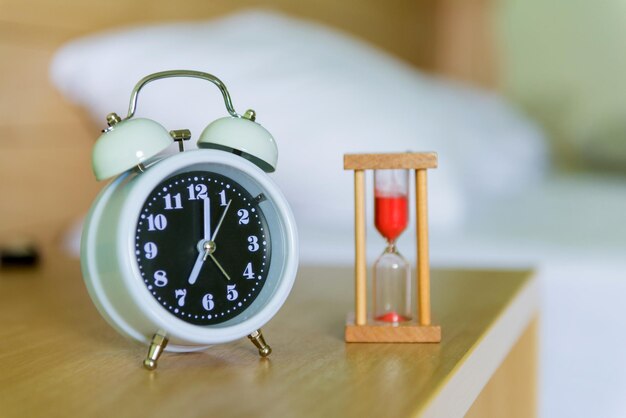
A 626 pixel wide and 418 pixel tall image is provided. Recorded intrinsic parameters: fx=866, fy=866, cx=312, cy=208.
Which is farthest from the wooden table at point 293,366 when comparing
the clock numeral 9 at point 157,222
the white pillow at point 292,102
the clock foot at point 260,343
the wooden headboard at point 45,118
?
the wooden headboard at point 45,118

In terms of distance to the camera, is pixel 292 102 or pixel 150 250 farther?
pixel 292 102

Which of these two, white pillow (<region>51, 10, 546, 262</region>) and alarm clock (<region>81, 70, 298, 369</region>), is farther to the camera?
white pillow (<region>51, 10, 546, 262</region>)

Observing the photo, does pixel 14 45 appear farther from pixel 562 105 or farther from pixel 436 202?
→ pixel 562 105

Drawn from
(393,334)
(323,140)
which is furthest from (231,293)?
(323,140)

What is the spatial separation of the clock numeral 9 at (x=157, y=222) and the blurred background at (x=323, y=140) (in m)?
0.65

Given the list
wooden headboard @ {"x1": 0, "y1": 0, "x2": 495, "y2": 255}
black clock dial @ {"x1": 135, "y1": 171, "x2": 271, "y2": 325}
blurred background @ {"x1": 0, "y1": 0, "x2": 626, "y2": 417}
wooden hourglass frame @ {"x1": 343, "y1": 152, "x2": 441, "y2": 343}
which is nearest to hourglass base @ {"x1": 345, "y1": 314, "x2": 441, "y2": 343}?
wooden hourglass frame @ {"x1": 343, "y1": 152, "x2": 441, "y2": 343}

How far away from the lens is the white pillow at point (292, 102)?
1.45 meters

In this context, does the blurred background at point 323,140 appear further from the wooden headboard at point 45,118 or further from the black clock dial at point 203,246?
the black clock dial at point 203,246

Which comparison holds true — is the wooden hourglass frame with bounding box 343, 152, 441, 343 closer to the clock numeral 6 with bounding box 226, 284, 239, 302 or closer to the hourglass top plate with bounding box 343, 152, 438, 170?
the hourglass top plate with bounding box 343, 152, 438, 170

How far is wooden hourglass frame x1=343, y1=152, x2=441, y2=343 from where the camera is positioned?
2.67ft

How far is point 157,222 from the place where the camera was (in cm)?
72

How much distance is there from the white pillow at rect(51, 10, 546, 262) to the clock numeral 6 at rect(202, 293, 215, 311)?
0.62 meters

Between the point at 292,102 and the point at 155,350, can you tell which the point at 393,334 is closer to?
the point at 155,350

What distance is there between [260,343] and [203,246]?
100mm
